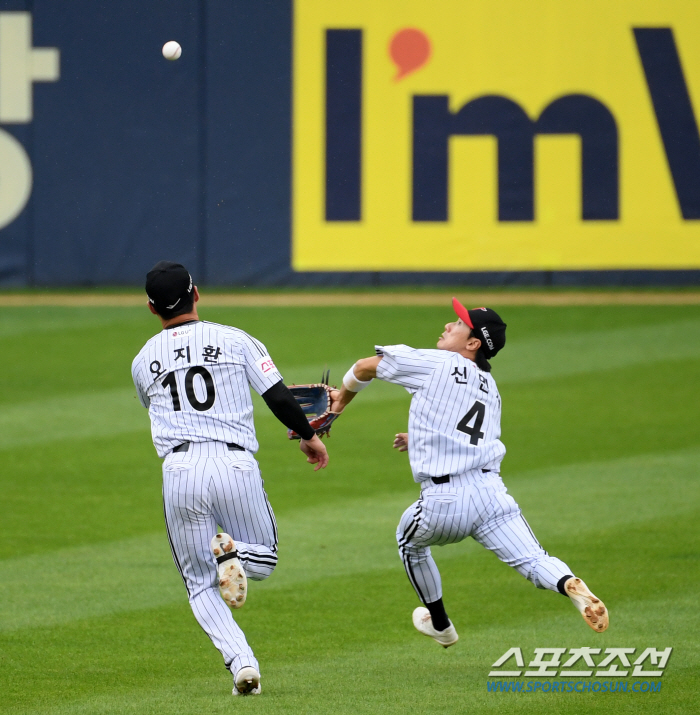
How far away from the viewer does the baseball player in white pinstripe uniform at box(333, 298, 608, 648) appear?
187 inches

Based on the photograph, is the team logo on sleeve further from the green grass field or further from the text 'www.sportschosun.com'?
the text 'www.sportschosun.com'

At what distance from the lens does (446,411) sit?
4812 millimetres

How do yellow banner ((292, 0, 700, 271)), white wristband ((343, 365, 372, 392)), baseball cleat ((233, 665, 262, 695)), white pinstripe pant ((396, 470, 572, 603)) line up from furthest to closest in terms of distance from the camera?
yellow banner ((292, 0, 700, 271)) → white wristband ((343, 365, 372, 392)) → white pinstripe pant ((396, 470, 572, 603)) → baseball cleat ((233, 665, 262, 695))

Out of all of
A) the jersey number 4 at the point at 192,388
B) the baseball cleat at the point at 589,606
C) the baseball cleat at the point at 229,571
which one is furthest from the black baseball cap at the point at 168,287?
the baseball cleat at the point at 589,606

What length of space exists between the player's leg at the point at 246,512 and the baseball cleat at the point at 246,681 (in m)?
0.35

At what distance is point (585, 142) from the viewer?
1619 centimetres

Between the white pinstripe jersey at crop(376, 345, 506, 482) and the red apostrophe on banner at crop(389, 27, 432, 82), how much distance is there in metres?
11.9

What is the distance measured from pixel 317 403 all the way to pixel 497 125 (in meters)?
11.5

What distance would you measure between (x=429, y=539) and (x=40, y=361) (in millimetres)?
9123

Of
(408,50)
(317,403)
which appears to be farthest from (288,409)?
(408,50)

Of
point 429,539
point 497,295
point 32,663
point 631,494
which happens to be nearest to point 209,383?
point 429,539

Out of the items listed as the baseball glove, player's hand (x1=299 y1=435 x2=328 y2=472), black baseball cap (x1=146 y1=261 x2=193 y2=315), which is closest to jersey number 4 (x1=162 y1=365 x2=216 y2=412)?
black baseball cap (x1=146 y1=261 x2=193 y2=315)

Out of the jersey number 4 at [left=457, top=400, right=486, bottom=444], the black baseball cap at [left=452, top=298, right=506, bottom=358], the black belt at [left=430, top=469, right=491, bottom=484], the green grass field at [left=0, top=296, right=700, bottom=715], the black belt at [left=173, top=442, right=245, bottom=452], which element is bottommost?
the green grass field at [left=0, top=296, right=700, bottom=715]

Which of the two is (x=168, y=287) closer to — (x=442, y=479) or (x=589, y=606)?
(x=442, y=479)
